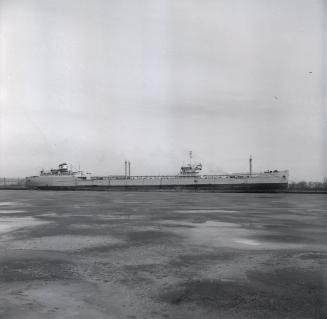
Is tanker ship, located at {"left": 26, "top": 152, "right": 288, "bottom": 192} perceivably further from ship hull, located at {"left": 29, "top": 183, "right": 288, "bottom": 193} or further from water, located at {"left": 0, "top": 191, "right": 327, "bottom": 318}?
water, located at {"left": 0, "top": 191, "right": 327, "bottom": 318}

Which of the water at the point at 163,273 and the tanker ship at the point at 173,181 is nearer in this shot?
the water at the point at 163,273

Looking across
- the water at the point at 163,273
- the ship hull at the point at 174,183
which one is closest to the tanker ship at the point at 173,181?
the ship hull at the point at 174,183

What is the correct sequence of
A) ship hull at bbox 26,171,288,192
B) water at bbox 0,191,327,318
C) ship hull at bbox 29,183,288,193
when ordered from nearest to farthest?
water at bbox 0,191,327,318 → ship hull at bbox 29,183,288,193 → ship hull at bbox 26,171,288,192

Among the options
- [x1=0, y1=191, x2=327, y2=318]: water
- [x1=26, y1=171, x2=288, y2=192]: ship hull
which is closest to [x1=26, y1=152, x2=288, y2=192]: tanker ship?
[x1=26, y1=171, x2=288, y2=192]: ship hull

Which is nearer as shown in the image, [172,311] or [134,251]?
[172,311]

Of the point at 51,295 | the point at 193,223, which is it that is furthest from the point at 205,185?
the point at 51,295

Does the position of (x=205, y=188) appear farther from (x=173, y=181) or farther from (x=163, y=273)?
(x=163, y=273)

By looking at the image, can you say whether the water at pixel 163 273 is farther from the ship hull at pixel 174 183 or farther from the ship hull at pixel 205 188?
the ship hull at pixel 174 183

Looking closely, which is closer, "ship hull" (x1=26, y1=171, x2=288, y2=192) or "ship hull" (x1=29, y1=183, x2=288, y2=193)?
"ship hull" (x1=29, y1=183, x2=288, y2=193)

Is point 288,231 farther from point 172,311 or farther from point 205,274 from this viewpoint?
point 172,311
